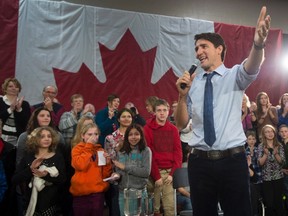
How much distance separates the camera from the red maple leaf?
5.47m

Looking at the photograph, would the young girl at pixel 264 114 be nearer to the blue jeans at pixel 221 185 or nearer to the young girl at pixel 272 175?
the young girl at pixel 272 175

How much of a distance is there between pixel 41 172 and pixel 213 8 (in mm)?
5292

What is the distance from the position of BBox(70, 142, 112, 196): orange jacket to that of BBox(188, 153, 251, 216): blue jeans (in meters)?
1.60

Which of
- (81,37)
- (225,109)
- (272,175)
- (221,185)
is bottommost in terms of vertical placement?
(272,175)

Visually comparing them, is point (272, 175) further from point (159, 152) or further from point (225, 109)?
point (225, 109)

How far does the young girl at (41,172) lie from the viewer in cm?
309

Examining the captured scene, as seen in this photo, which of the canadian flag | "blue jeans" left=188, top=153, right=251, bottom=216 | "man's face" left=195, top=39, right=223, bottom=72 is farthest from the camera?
the canadian flag

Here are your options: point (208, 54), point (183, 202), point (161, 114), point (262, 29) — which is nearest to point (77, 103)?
point (161, 114)

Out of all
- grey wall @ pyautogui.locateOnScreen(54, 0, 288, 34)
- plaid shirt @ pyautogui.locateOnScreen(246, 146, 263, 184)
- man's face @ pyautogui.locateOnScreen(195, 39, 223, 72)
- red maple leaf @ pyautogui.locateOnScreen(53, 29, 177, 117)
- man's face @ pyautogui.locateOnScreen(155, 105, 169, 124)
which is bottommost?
plaid shirt @ pyautogui.locateOnScreen(246, 146, 263, 184)

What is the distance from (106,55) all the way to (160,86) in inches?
43.0

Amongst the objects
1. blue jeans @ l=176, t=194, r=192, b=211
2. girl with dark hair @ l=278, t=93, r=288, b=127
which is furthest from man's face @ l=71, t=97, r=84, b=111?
girl with dark hair @ l=278, t=93, r=288, b=127

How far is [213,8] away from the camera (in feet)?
23.4

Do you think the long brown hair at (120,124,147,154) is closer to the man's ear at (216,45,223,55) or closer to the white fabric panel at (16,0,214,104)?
the man's ear at (216,45,223,55)

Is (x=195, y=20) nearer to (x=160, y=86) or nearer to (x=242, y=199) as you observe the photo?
(x=160, y=86)
